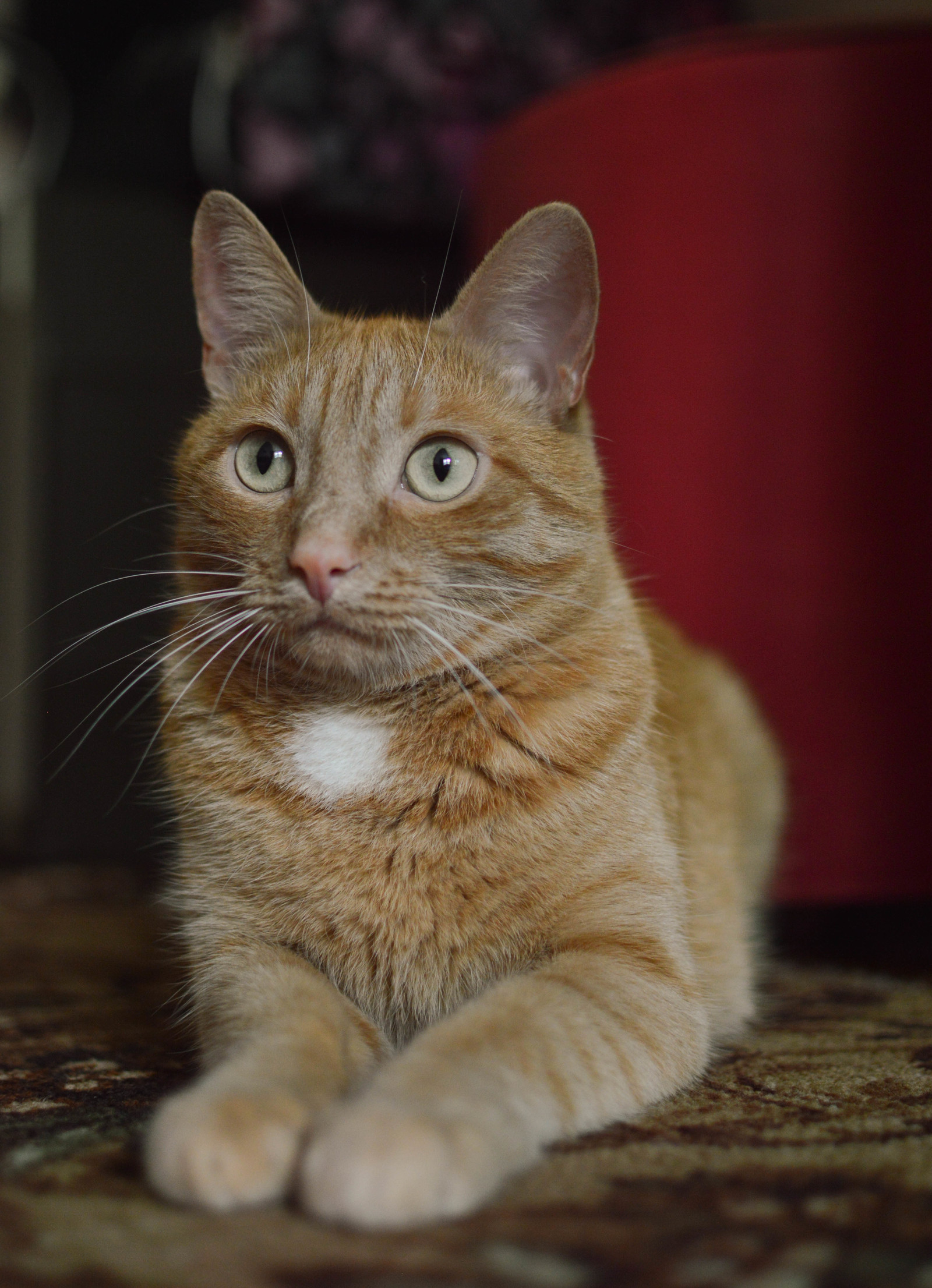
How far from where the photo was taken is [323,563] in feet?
4.19

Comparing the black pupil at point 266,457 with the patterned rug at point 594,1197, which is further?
the black pupil at point 266,457

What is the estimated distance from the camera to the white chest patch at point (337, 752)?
140cm

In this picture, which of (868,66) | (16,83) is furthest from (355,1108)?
(16,83)

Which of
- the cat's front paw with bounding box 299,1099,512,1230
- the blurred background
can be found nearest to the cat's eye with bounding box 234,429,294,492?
the cat's front paw with bounding box 299,1099,512,1230

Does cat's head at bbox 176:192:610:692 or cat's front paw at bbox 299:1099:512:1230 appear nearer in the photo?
cat's front paw at bbox 299:1099:512:1230

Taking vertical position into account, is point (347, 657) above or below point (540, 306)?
below

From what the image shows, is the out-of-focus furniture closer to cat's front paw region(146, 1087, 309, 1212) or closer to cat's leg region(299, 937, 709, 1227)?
cat's leg region(299, 937, 709, 1227)

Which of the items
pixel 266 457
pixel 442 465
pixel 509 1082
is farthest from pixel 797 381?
pixel 509 1082

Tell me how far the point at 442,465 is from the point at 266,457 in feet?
0.79

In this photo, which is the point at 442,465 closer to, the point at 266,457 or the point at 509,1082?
the point at 266,457

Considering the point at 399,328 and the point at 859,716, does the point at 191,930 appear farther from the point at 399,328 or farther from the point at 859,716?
the point at 859,716

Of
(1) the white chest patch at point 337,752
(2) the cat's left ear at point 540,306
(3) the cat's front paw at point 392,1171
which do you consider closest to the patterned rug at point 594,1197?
(3) the cat's front paw at point 392,1171

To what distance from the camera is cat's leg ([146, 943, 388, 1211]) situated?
93 cm

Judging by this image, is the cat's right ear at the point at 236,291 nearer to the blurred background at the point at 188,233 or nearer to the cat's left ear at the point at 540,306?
the cat's left ear at the point at 540,306
